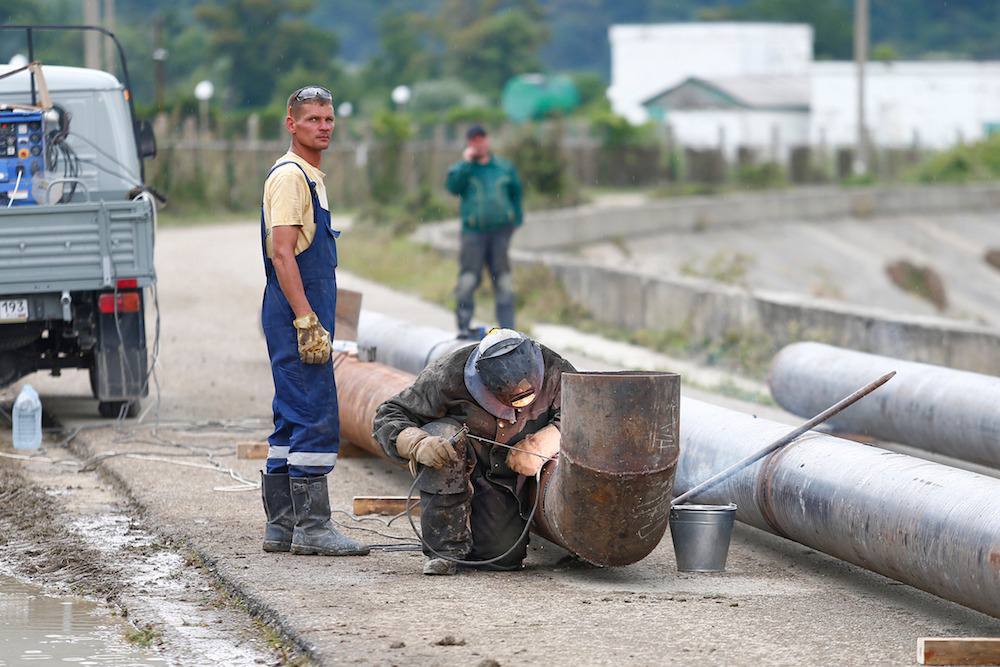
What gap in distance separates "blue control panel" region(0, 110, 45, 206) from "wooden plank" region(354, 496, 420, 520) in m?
4.23

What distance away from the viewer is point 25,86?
1177 centimetres

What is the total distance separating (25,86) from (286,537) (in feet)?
17.7

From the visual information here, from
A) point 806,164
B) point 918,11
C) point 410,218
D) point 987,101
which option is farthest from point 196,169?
point 918,11

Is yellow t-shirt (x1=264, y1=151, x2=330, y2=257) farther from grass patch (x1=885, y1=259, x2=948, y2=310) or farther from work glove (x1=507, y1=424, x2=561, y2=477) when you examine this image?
grass patch (x1=885, y1=259, x2=948, y2=310)

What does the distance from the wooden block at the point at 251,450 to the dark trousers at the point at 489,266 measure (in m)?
5.64

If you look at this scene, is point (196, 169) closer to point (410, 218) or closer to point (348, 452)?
point (410, 218)

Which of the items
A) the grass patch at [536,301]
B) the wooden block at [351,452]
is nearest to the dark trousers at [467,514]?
the wooden block at [351,452]

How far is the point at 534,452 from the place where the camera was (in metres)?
7.19

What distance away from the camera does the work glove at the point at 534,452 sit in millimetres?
7156

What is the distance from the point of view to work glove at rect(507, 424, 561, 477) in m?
7.16

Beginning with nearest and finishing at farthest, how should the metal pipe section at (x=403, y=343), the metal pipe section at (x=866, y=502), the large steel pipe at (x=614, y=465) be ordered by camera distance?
the metal pipe section at (x=866, y=502) < the large steel pipe at (x=614, y=465) < the metal pipe section at (x=403, y=343)

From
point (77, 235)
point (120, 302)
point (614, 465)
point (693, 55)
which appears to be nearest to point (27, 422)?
point (120, 302)

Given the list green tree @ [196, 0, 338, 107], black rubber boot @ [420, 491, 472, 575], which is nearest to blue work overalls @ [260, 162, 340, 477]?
black rubber boot @ [420, 491, 472, 575]

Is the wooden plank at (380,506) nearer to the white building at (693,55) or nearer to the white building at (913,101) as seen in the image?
the white building at (913,101)
